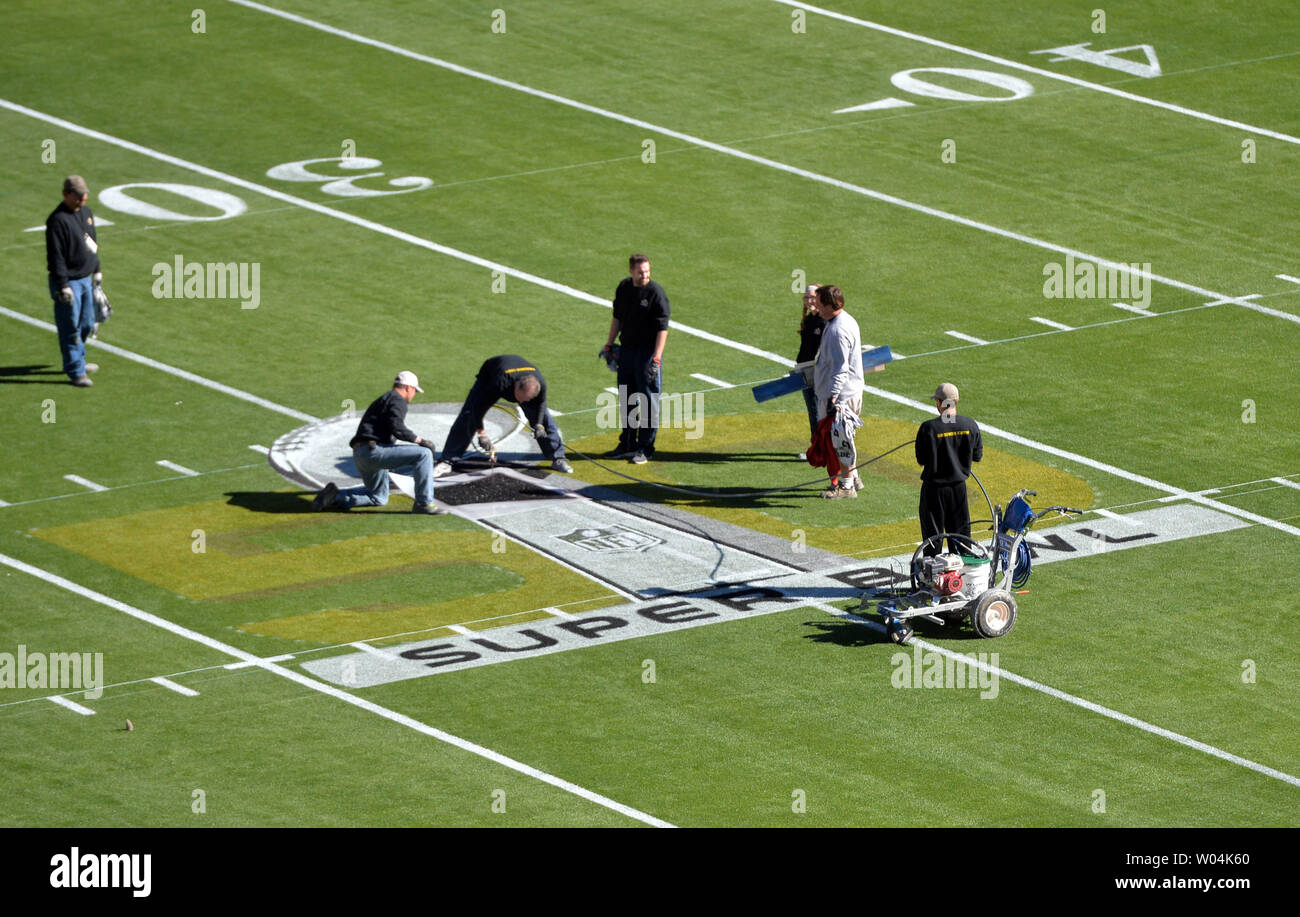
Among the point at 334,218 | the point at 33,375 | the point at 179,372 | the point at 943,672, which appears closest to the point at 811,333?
the point at 943,672

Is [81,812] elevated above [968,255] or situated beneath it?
situated beneath

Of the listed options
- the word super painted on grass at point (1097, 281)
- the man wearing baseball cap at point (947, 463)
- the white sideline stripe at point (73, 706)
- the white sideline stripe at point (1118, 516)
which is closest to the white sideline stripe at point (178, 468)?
the white sideline stripe at point (73, 706)

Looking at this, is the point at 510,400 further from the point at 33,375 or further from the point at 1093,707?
the point at 1093,707

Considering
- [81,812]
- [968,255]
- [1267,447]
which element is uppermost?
[968,255]

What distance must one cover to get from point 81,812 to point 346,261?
15.9 metres

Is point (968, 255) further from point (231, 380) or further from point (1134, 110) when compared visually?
point (231, 380)

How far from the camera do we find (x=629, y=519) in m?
22.9

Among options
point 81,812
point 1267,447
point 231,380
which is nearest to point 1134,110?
point 1267,447

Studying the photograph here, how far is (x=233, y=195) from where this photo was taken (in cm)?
3406

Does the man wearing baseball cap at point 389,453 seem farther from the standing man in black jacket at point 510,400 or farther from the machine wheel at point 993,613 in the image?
the machine wheel at point 993,613

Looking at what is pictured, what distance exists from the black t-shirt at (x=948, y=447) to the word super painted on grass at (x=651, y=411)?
510 cm

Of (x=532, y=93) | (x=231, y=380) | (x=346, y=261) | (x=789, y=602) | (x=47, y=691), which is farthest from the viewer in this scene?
(x=532, y=93)

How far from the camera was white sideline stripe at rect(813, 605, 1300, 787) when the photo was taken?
56.8ft
